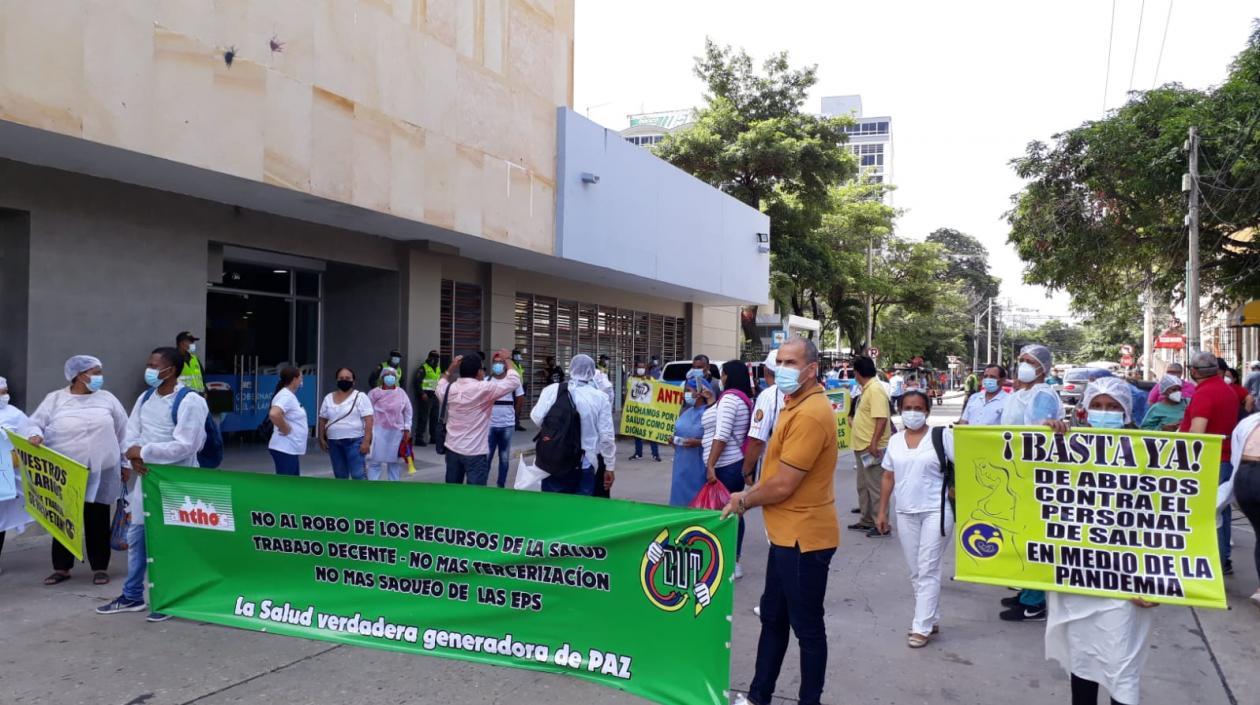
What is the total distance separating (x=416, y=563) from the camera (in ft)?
15.7

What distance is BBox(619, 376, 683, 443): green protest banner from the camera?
12.6 meters

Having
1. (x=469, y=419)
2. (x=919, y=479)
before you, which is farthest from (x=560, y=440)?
(x=919, y=479)

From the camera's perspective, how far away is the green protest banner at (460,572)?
162 inches

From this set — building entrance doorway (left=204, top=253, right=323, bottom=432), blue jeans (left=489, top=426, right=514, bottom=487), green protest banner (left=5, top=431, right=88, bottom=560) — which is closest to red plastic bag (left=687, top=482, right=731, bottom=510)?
green protest banner (left=5, top=431, right=88, bottom=560)

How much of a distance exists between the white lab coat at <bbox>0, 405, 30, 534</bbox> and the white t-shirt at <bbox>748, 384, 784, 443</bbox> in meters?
5.32

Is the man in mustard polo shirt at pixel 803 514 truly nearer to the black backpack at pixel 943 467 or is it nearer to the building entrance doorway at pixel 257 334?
the black backpack at pixel 943 467

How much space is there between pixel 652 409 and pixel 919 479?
7485mm

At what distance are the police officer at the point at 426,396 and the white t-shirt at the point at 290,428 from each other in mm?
7892

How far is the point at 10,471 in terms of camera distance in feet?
21.4

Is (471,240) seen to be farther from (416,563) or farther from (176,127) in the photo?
(416,563)

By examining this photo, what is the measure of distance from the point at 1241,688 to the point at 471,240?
514 inches

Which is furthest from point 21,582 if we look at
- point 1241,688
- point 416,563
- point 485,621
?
point 1241,688

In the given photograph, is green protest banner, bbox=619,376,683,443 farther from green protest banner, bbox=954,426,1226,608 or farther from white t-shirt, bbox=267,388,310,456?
green protest banner, bbox=954,426,1226,608

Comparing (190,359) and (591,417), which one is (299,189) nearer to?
(190,359)
